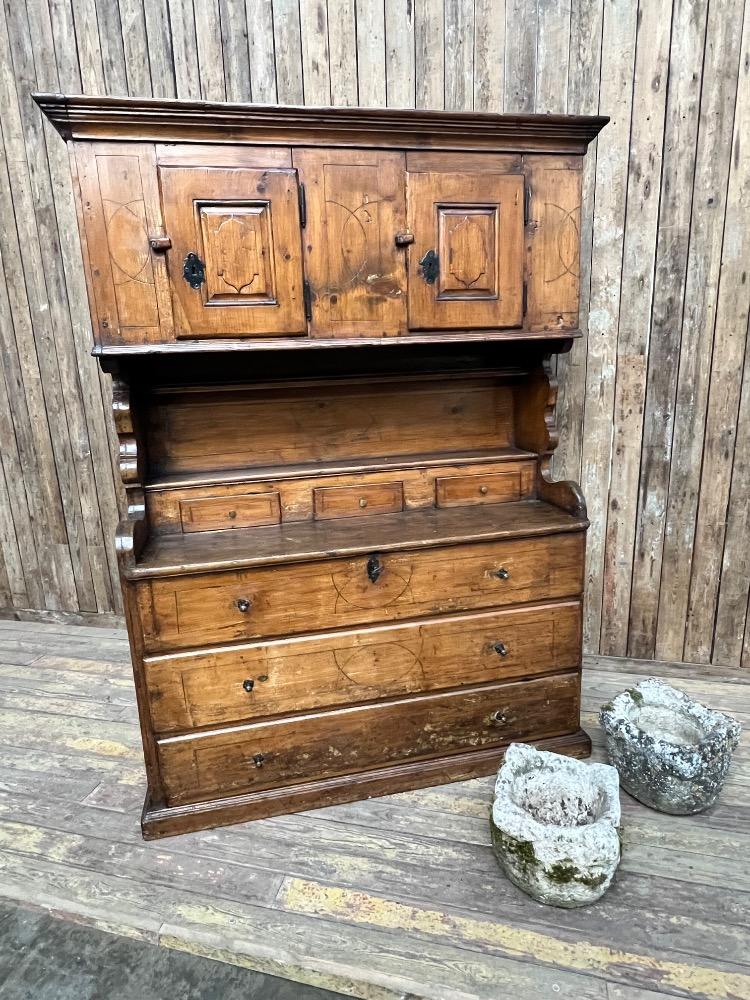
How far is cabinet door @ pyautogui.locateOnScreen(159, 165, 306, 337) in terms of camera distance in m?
1.54

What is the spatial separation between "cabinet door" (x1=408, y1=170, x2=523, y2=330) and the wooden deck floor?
4.77ft

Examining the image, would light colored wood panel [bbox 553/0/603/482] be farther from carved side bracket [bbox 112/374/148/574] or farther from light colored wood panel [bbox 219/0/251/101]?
carved side bracket [bbox 112/374/148/574]

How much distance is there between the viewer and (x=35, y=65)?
2439mm

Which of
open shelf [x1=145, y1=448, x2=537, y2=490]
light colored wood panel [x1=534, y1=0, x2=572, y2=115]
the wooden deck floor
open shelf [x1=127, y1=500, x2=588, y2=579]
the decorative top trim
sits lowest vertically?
the wooden deck floor

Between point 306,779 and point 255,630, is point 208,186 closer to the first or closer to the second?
point 255,630

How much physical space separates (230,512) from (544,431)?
3.50ft

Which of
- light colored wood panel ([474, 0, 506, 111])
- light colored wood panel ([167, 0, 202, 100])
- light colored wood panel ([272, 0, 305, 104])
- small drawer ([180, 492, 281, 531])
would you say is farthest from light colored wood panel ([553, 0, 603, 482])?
light colored wood panel ([167, 0, 202, 100])

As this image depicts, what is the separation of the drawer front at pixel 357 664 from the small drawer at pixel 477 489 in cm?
42

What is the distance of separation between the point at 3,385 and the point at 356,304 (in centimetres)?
203

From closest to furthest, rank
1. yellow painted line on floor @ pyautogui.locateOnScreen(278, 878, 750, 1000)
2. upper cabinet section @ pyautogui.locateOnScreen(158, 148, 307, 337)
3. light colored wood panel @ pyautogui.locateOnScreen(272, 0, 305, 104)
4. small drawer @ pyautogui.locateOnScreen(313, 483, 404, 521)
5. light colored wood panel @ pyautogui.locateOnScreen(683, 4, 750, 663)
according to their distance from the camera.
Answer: yellow painted line on floor @ pyautogui.locateOnScreen(278, 878, 750, 1000) < upper cabinet section @ pyautogui.locateOnScreen(158, 148, 307, 337) < small drawer @ pyautogui.locateOnScreen(313, 483, 404, 521) < light colored wood panel @ pyautogui.locateOnScreen(683, 4, 750, 663) < light colored wood panel @ pyautogui.locateOnScreen(272, 0, 305, 104)

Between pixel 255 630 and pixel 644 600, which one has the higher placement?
pixel 255 630

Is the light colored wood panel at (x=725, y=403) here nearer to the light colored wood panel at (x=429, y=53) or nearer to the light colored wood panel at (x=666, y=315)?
the light colored wood panel at (x=666, y=315)

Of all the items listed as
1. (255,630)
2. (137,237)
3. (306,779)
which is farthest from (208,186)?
(306,779)

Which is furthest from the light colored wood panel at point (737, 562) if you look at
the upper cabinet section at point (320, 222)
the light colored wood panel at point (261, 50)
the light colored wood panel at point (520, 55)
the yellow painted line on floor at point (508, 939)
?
the light colored wood panel at point (261, 50)
